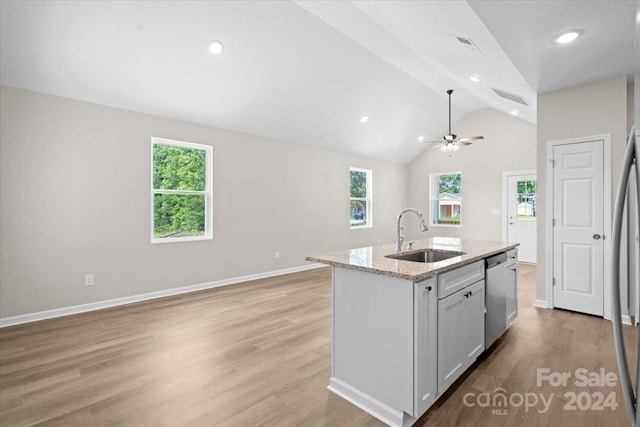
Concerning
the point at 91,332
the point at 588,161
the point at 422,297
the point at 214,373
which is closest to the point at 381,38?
the point at 588,161

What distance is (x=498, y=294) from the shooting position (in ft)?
9.33

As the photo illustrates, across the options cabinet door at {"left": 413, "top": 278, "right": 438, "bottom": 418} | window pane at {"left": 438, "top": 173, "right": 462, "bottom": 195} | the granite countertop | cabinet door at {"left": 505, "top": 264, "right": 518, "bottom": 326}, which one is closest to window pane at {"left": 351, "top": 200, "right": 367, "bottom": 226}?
window pane at {"left": 438, "top": 173, "right": 462, "bottom": 195}

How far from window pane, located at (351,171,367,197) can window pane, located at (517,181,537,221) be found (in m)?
3.37

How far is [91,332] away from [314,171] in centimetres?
447

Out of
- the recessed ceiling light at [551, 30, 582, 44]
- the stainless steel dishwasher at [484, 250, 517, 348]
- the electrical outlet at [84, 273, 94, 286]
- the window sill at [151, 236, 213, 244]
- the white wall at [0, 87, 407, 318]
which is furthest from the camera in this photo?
the window sill at [151, 236, 213, 244]

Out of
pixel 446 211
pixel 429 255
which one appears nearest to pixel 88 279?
pixel 429 255

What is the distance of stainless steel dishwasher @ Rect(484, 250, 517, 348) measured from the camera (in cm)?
267

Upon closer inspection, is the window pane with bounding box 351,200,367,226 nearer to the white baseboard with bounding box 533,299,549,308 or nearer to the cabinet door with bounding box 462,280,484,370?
the white baseboard with bounding box 533,299,549,308

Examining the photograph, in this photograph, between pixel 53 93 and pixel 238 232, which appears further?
pixel 238 232

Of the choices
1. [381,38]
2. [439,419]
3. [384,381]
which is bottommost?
[439,419]

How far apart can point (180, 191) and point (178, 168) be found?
34 cm

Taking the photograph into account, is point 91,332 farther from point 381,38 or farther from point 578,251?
point 578,251

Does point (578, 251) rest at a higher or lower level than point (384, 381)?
higher

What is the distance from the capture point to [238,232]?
5.34 metres
